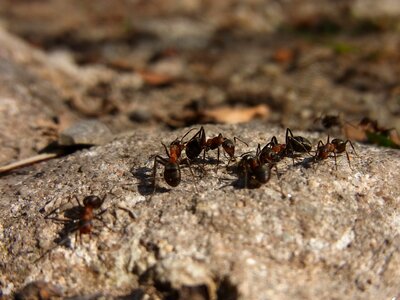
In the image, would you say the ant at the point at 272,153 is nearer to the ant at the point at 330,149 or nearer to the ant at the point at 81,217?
the ant at the point at 330,149

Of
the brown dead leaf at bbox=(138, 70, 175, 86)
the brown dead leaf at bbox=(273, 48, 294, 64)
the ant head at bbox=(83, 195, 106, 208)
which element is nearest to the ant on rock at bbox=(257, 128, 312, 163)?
the ant head at bbox=(83, 195, 106, 208)

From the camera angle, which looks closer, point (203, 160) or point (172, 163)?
point (172, 163)

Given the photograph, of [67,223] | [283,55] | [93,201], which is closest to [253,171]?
[93,201]

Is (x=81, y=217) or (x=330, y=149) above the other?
(x=330, y=149)

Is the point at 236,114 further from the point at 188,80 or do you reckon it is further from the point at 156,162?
the point at 156,162

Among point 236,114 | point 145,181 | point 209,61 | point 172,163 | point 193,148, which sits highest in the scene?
point 209,61

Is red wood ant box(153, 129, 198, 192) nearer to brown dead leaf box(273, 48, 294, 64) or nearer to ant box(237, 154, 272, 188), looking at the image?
ant box(237, 154, 272, 188)

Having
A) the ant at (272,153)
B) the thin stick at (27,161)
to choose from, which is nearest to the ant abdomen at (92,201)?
the ant at (272,153)

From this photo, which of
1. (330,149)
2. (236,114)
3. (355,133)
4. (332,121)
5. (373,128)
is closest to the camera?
(330,149)
